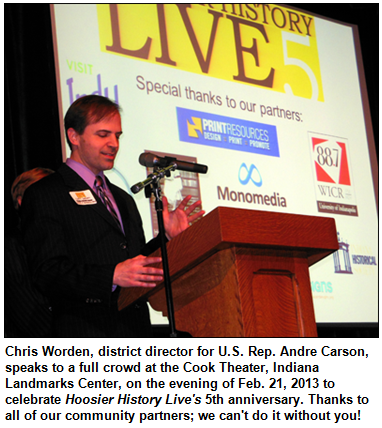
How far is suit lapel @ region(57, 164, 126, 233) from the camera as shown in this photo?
5.89ft

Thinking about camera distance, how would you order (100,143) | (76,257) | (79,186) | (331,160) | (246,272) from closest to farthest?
(246,272) → (76,257) → (79,186) → (100,143) → (331,160)

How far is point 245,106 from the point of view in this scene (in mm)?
3707

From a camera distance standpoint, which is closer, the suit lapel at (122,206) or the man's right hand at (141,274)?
the man's right hand at (141,274)

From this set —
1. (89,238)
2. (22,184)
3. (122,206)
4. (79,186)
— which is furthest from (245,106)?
(89,238)

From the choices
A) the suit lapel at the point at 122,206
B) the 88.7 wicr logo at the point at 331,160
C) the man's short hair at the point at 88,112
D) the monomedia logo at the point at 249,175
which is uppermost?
the 88.7 wicr logo at the point at 331,160

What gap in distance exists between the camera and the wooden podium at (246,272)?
1347 millimetres

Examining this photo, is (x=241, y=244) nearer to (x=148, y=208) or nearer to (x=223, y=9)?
(x=148, y=208)

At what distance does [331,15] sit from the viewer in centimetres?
457

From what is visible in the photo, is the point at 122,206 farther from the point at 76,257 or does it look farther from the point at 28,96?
the point at 28,96

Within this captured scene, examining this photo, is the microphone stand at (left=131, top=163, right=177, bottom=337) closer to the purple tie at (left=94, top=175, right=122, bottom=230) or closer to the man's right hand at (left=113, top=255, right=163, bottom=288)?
the man's right hand at (left=113, top=255, right=163, bottom=288)

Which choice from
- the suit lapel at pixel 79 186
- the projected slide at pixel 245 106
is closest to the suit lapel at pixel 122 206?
the suit lapel at pixel 79 186

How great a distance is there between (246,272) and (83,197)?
67 centimetres

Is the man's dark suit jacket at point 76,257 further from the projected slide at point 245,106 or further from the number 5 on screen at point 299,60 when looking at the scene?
the number 5 on screen at point 299,60

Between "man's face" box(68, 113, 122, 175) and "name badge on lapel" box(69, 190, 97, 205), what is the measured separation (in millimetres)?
170
